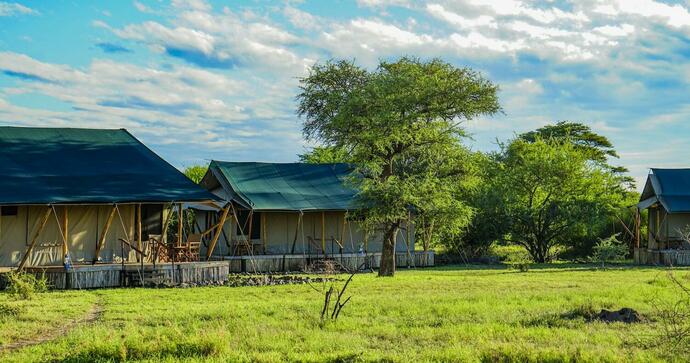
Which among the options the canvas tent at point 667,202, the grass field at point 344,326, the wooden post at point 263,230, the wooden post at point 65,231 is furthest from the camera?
the canvas tent at point 667,202

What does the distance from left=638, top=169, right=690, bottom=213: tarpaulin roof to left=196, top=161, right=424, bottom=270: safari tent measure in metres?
11.1

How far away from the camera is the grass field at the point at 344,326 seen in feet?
36.1

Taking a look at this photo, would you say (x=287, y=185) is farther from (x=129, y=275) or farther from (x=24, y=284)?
(x=24, y=284)

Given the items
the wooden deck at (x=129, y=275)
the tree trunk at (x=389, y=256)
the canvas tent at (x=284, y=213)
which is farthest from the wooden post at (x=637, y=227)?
the wooden deck at (x=129, y=275)

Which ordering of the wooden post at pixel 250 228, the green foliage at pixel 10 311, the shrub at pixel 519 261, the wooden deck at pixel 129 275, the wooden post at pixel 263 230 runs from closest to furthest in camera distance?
the green foliage at pixel 10 311 → the wooden deck at pixel 129 275 → the shrub at pixel 519 261 → the wooden post at pixel 250 228 → the wooden post at pixel 263 230

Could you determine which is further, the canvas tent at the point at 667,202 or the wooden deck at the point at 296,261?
the canvas tent at the point at 667,202

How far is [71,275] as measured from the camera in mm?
22109

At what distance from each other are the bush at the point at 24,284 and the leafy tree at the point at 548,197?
2138 cm

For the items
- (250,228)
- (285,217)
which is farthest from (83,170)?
(285,217)

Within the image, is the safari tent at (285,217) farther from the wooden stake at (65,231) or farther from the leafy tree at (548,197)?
the wooden stake at (65,231)

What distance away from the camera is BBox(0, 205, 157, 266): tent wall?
2322cm

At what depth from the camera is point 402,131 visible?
25.8 m

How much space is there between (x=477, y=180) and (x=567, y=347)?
16.6 meters

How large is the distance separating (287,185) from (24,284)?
48.4 ft
